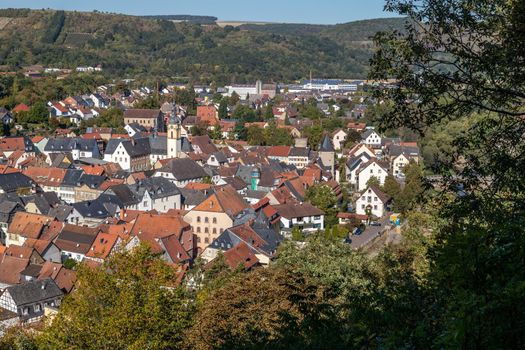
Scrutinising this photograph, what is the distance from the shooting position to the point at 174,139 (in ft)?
134

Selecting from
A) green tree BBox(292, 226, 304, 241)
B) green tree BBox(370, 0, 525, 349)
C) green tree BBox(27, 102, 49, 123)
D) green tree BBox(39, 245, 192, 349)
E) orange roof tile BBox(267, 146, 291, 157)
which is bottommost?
green tree BBox(292, 226, 304, 241)

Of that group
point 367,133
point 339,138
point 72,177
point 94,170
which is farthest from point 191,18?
point 72,177

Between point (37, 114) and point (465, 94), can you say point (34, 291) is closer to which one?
point (465, 94)

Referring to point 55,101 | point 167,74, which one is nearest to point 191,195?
point 55,101

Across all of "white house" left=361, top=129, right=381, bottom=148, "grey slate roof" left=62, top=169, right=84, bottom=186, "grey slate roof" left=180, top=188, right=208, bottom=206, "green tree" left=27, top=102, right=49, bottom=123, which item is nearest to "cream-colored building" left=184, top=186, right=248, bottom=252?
"grey slate roof" left=180, top=188, right=208, bottom=206

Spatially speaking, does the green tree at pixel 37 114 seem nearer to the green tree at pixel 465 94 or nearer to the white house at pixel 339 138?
the white house at pixel 339 138

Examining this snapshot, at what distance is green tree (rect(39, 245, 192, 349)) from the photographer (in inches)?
336

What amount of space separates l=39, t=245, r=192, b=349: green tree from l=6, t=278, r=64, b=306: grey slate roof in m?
10.5

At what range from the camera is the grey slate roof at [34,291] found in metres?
18.9

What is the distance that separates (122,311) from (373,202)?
77.2 feet

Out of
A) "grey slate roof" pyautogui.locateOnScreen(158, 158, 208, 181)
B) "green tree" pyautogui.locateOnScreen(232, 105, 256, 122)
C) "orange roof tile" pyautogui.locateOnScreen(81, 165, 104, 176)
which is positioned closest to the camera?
"grey slate roof" pyautogui.locateOnScreen(158, 158, 208, 181)

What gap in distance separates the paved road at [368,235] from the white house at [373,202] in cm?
212

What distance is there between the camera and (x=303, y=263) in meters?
12.9

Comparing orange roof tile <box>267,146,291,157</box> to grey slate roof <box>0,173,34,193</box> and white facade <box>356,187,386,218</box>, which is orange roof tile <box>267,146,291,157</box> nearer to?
white facade <box>356,187,386,218</box>
